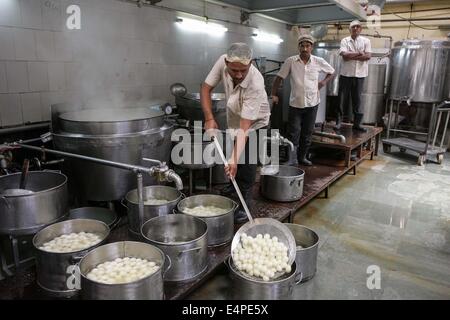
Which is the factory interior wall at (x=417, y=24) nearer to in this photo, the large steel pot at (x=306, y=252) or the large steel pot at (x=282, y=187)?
the large steel pot at (x=282, y=187)

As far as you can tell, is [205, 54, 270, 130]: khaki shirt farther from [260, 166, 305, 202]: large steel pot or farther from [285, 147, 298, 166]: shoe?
[285, 147, 298, 166]: shoe


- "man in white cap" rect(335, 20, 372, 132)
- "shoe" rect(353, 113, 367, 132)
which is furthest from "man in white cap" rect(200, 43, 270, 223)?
"shoe" rect(353, 113, 367, 132)

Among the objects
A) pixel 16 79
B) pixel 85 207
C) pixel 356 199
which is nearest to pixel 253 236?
pixel 85 207

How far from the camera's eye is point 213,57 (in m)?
5.27

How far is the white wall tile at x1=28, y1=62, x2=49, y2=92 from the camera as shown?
10.2ft

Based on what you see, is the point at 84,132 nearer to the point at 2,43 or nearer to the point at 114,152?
the point at 114,152

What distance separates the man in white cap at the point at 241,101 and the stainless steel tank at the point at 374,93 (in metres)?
5.03

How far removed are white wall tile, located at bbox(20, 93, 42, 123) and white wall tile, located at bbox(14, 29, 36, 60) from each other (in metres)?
0.33

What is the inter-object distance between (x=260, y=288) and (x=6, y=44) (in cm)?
280

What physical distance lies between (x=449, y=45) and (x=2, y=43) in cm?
690

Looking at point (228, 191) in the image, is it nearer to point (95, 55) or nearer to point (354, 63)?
point (95, 55)

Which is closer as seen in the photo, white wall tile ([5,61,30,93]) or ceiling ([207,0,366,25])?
white wall tile ([5,61,30,93])

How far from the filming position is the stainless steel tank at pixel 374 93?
7074 mm

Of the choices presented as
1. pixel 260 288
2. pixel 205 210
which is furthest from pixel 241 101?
pixel 260 288
